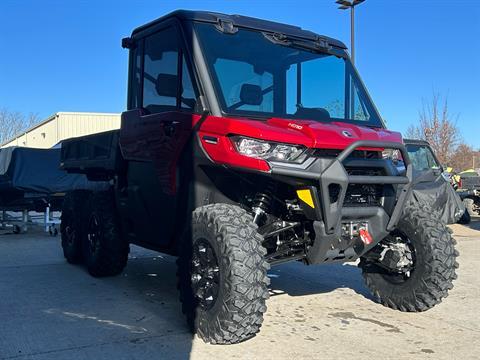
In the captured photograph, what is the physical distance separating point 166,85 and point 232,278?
6.84 feet

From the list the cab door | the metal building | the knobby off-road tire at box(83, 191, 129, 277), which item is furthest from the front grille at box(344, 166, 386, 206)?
the metal building

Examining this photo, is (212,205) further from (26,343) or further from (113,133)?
(113,133)

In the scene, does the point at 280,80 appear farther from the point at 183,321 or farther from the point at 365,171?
the point at 183,321

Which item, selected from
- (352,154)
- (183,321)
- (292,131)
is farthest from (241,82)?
(183,321)

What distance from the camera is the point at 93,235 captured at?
22.9 ft

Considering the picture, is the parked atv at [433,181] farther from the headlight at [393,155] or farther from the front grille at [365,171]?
the front grille at [365,171]

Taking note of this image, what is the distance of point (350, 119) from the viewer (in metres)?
5.12

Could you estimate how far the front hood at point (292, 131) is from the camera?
13.3ft

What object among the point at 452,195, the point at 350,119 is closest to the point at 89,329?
the point at 350,119

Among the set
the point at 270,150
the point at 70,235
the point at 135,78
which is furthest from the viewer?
the point at 70,235

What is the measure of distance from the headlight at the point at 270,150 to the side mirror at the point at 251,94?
70 centimetres

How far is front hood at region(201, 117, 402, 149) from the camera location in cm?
404

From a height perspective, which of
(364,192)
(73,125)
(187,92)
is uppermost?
(73,125)

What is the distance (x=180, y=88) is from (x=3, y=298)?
10.5ft
